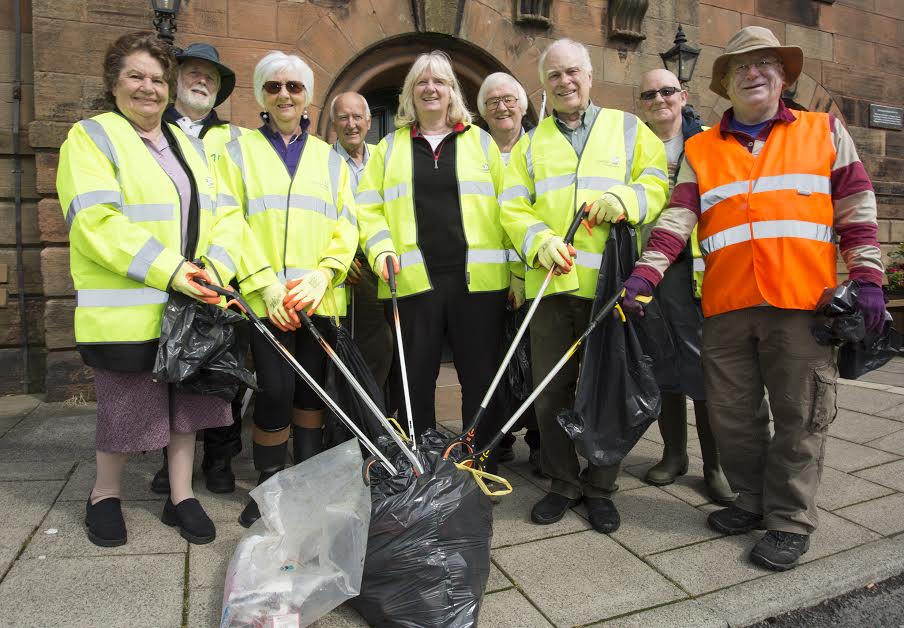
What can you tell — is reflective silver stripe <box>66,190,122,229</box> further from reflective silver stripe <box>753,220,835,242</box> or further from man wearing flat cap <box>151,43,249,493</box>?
reflective silver stripe <box>753,220,835,242</box>

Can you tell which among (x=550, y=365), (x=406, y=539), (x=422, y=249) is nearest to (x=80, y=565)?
(x=406, y=539)

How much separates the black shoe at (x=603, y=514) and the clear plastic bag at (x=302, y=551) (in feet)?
3.86

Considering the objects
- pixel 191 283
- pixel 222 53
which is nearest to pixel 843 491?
pixel 191 283

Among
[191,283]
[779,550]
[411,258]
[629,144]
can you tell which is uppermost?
[629,144]

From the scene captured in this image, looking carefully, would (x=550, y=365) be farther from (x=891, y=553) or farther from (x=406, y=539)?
(x=891, y=553)

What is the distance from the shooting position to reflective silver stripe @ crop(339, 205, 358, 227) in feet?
9.89

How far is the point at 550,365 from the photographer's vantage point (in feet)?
9.73

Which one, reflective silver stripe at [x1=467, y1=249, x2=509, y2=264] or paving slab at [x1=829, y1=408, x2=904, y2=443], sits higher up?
reflective silver stripe at [x1=467, y1=249, x2=509, y2=264]

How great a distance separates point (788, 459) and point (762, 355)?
1.38 feet

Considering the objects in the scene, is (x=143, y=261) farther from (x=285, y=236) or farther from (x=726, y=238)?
(x=726, y=238)

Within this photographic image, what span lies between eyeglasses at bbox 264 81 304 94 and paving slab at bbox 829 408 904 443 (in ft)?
13.2

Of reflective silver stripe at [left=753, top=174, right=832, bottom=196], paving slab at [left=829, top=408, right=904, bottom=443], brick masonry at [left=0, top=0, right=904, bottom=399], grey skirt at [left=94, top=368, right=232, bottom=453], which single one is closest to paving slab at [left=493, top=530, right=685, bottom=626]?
grey skirt at [left=94, top=368, right=232, bottom=453]

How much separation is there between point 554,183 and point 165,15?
3.67 meters

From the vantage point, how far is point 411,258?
2957mm
